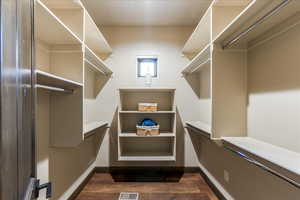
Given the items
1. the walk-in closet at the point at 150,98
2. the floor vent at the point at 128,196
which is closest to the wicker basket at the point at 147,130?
the walk-in closet at the point at 150,98

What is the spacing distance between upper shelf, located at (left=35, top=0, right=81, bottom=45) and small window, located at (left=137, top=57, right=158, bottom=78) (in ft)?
5.07

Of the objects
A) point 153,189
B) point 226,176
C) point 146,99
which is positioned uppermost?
point 146,99

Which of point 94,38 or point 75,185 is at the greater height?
point 94,38

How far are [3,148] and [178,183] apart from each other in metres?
2.64

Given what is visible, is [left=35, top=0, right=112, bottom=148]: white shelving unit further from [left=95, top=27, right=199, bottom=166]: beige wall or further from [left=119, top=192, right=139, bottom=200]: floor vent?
[left=95, top=27, right=199, bottom=166]: beige wall

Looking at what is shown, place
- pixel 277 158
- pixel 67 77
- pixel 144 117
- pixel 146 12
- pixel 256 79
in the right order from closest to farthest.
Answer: pixel 277 158 < pixel 256 79 < pixel 67 77 < pixel 146 12 < pixel 144 117

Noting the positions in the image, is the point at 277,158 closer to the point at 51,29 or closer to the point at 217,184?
the point at 217,184

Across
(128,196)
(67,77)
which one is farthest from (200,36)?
(128,196)

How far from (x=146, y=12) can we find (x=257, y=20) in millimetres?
1757

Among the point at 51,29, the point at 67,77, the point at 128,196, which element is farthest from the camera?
the point at 128,196

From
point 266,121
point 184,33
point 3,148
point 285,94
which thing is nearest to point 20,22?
point 3,148

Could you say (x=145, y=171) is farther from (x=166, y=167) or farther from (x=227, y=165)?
(x=227, y=165)

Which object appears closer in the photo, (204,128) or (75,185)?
(204,128)

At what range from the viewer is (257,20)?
130 centimetres
